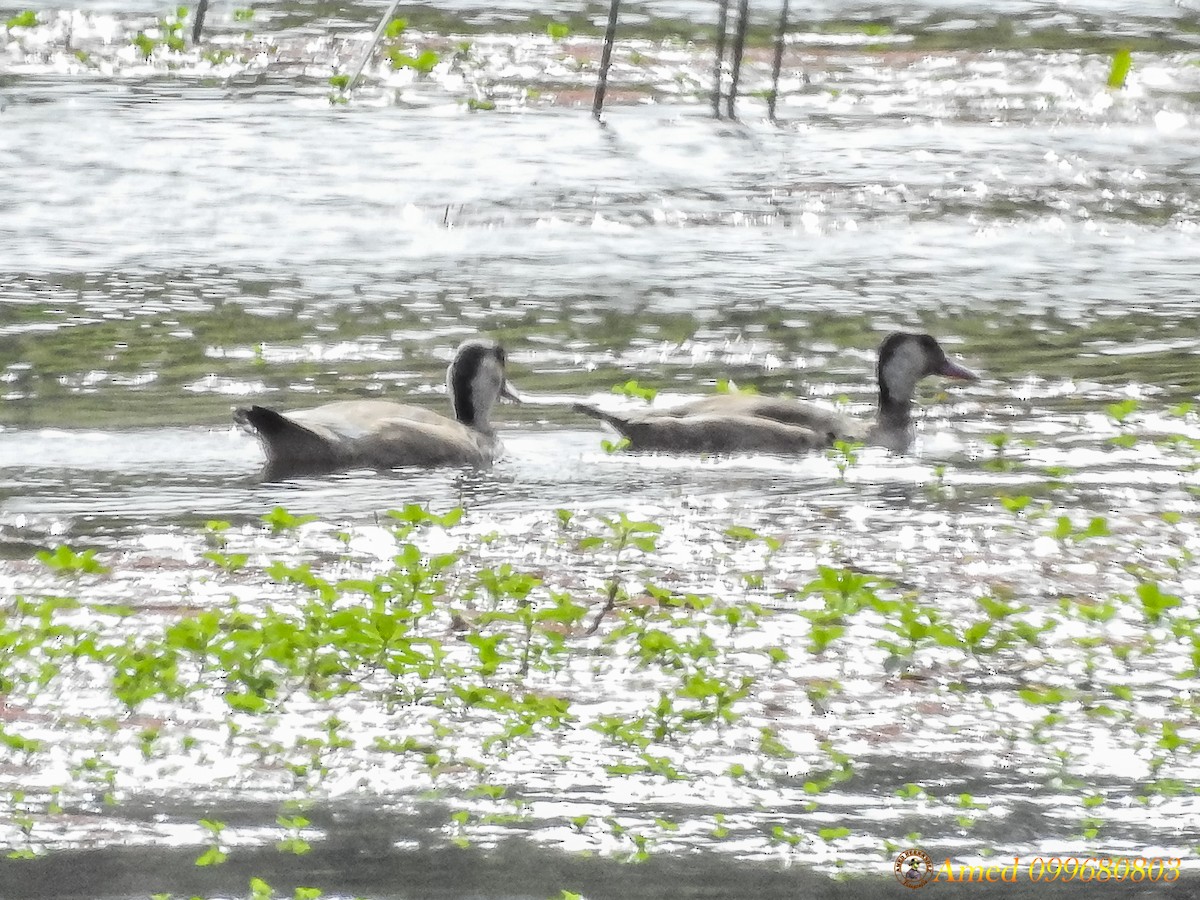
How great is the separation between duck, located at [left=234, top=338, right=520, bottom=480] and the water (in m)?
0.17

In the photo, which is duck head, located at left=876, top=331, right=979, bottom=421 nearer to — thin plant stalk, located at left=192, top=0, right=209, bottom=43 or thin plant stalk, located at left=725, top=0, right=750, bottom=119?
thin plant stalk, located at left=725, top=0, right=750, bottom=119

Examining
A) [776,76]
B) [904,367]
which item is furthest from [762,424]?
[776,76]

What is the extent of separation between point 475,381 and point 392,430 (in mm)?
808

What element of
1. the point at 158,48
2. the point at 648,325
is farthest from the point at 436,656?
the point at 158,48

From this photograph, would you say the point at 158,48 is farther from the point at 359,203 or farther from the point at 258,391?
the point at 258,391

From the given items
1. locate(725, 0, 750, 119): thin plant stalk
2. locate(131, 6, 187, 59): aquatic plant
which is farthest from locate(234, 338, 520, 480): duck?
locate(131, 6, 187, 59): aquatic plant

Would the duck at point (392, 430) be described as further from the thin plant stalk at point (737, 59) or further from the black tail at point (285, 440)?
the thin plant stalk at point (737, 59)

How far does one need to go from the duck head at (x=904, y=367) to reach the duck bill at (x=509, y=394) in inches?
66.8

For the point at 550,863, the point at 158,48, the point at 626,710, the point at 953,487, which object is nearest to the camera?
the point at 550,863

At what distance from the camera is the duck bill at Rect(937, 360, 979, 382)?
35.9 ft

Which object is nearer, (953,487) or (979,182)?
(953,487)

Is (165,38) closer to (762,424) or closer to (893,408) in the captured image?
(893,408)

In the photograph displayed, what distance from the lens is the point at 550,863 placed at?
5004mm

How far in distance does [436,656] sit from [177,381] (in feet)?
16.4
